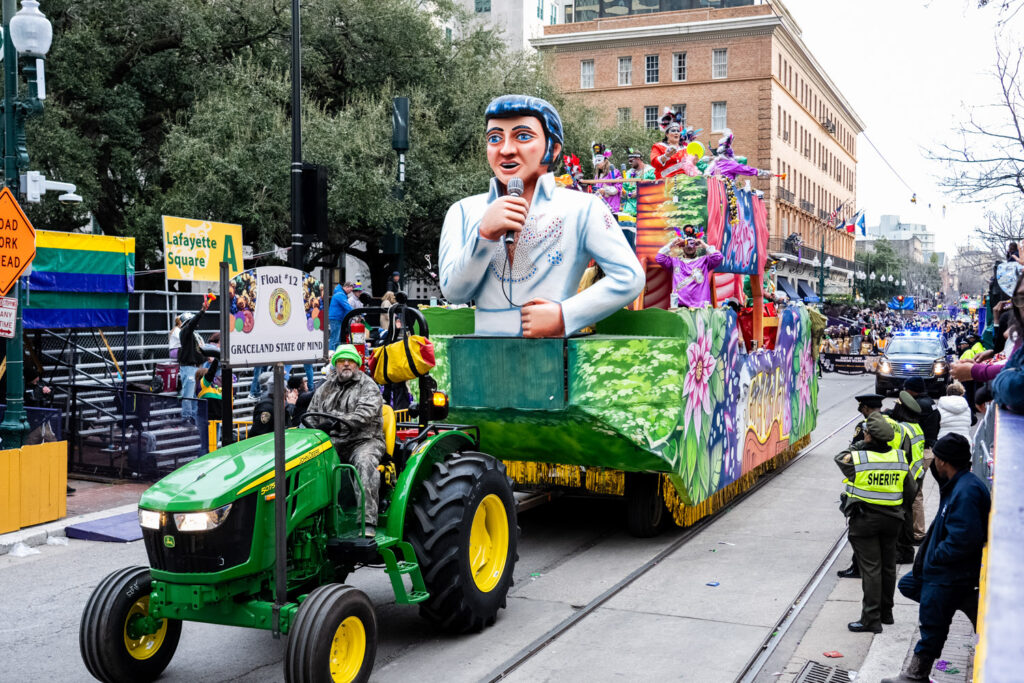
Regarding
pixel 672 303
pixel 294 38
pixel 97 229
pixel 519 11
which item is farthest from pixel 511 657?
pixel 519 11

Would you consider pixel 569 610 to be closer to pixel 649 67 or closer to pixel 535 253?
pixel 535 253

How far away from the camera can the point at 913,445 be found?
8.54 meters

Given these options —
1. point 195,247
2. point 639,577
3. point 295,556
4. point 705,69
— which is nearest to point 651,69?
point 705,69

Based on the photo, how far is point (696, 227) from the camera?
406 inches

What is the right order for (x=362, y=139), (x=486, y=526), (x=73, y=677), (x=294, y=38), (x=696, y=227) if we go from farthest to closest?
(x=362, y=139)
(x=294, y=38)
(x=696, y=227)
(x=486, y=526)
(x=73, y=677)

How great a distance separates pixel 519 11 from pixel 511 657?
61367 millimetres

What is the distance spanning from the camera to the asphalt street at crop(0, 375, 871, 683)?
639 centimetres

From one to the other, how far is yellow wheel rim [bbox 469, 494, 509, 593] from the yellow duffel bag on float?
3.69 feet

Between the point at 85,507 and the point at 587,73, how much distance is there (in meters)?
52.0

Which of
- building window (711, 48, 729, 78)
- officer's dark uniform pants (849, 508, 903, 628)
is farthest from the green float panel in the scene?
building window (711, 48, 729, 78)

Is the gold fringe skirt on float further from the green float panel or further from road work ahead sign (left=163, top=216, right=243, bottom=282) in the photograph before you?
road work ahead sign (left=163, top=216, right=243, bottom=282)

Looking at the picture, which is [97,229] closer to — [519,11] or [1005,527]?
[1005,527]

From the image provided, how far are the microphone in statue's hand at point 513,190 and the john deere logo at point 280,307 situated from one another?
11.7 ft

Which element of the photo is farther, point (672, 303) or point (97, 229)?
point (97, 229)
